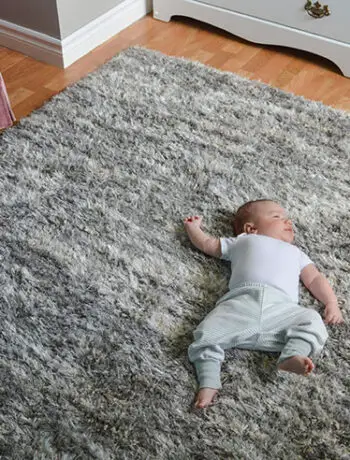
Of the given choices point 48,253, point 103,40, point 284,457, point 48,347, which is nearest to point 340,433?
point 284,457

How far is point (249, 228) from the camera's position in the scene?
162 cm

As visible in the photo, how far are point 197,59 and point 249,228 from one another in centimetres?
113

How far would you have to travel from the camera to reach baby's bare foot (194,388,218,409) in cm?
129

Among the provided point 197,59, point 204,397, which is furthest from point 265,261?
point 197,59

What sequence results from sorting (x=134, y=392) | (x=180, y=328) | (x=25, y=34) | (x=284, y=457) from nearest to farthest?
(x=284, y=457) < (x=134, y=392) < (x=180, y=328) < (x=25, y=34)

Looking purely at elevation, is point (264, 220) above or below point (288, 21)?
below

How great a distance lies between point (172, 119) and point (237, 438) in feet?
3.93

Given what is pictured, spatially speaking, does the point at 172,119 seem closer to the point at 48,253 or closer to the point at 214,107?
the point at 214,107

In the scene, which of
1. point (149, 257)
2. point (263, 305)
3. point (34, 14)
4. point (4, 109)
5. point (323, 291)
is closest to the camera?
point (263, 305)

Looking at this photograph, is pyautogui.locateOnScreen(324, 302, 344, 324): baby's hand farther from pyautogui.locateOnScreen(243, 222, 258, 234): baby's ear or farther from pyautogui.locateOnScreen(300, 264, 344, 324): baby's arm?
pyautogui.locateOnScreen(243, 222, 258, 234): baby's ear

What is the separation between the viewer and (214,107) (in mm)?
2184

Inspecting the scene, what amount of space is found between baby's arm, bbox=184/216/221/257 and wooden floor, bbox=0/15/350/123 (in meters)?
0.85

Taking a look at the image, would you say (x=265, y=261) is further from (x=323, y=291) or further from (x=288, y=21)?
(x=288, y=21)

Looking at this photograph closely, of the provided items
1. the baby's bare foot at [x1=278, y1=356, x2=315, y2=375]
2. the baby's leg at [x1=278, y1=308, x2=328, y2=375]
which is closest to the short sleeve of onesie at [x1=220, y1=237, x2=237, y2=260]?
the baby's leg at [x1=278, y1=308, x2=328, y2=375]
